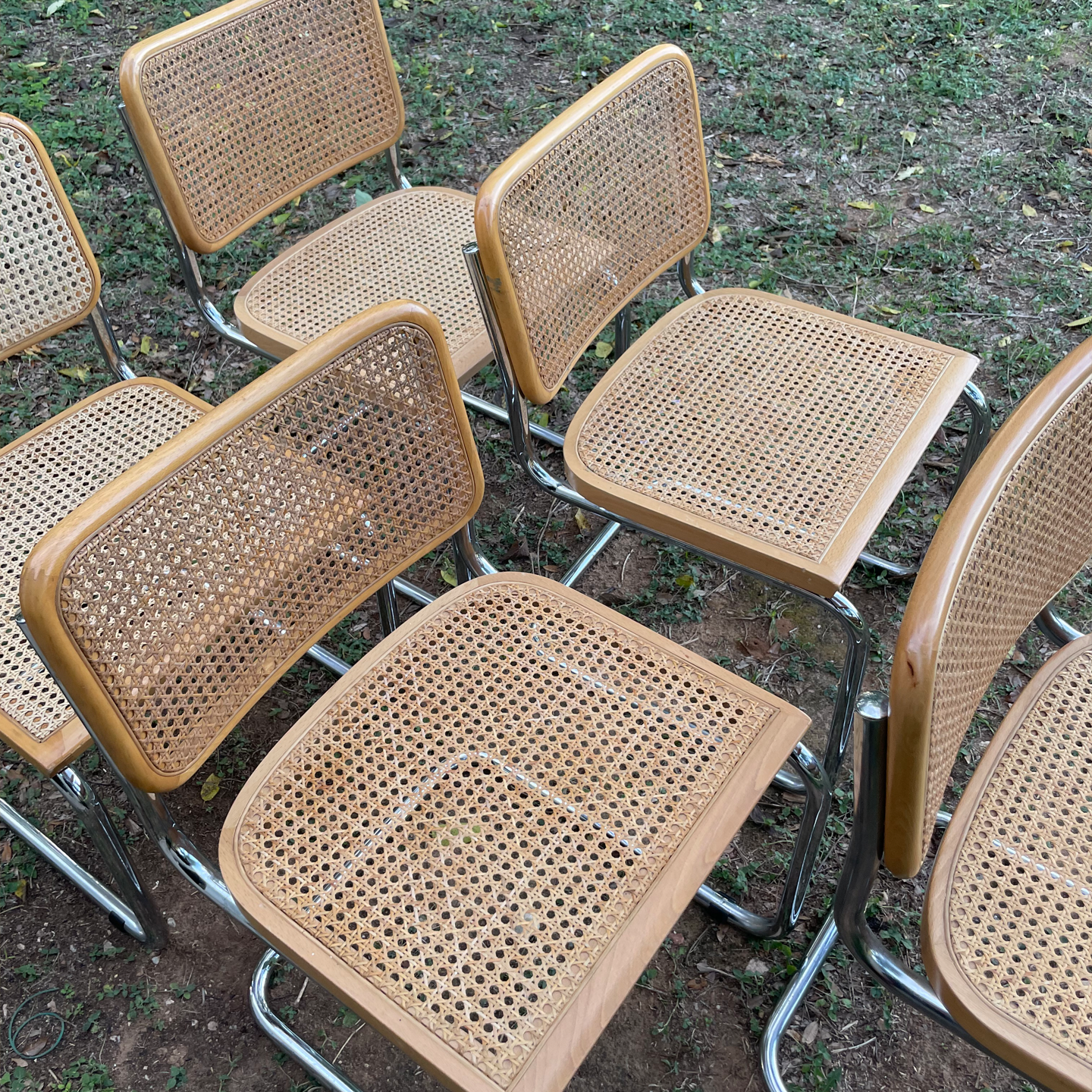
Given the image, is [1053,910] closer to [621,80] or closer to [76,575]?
[76,575]

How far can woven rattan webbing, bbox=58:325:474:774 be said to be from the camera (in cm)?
117

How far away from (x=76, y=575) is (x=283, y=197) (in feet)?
4.46

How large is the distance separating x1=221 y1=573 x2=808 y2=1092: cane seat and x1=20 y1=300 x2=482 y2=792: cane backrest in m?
0.13

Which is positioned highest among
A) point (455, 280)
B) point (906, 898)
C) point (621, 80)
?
point (621, 80)

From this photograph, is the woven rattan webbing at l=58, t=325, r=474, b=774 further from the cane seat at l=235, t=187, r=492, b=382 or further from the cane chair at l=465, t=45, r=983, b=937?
the cane seat at l=235, t=187, r=492, b=382

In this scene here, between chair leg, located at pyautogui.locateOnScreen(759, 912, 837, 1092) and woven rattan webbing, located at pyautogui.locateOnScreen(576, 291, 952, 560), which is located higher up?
woven rattan webbing, located at pyautogui.locateOnScreen(576, 291, 952, 560)

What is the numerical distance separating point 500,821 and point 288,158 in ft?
5.21

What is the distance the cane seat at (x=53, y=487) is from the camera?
144cm

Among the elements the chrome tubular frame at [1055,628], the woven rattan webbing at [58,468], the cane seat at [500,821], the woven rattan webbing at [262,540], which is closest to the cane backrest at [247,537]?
the woven rattan webbing at [262,540]

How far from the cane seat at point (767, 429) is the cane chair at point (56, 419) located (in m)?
0.85

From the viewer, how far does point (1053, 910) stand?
1198 mm

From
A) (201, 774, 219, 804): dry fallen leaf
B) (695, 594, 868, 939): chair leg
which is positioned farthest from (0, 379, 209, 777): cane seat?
(695, 594, 868, 939): chair leg

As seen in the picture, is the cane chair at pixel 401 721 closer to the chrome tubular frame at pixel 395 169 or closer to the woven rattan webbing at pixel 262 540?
the woven rattan webbing at pixel 262 540

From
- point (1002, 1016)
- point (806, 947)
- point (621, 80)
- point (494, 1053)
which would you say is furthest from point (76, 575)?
point (806, 947)
